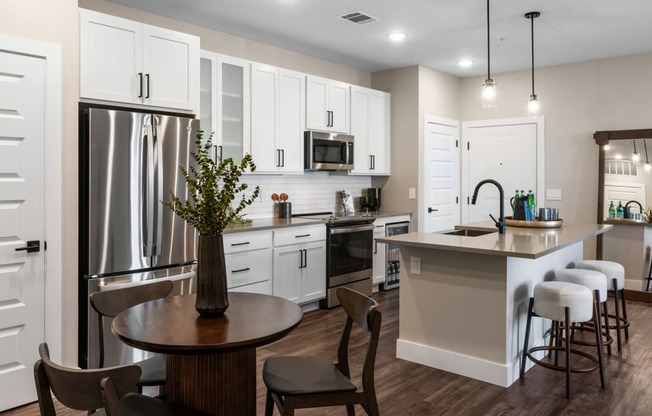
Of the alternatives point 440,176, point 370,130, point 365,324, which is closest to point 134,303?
point 365,324

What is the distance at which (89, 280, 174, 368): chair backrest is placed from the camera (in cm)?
245

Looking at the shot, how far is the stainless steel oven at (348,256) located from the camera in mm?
5141

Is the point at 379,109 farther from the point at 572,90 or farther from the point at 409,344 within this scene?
the point at 409,344

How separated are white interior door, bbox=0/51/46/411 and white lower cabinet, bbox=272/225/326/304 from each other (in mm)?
2079

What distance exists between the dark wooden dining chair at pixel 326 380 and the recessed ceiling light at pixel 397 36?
3.45 m

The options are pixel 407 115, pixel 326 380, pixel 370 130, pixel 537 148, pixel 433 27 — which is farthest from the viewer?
pixel 537 148

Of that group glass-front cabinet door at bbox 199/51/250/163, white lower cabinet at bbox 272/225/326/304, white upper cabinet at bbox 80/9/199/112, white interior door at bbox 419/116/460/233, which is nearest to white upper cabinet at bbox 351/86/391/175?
white interior door at bbox 419/116/460/233

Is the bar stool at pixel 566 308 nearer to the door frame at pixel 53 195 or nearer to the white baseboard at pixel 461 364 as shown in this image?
the white baseboard at pixel 461 364

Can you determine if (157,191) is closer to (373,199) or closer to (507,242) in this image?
(507,242)

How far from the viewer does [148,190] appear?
3.45 meters

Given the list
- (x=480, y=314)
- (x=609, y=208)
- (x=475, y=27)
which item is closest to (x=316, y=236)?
(x=480, y=314)

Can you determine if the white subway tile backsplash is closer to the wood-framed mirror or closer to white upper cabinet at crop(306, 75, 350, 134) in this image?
white upper cabinet at crop(306, 75, 350, 134)

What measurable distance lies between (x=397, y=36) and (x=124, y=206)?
3.14m

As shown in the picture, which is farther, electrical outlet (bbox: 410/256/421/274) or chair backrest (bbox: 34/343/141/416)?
electrical outlet (bbox: 410/256/421/274)
